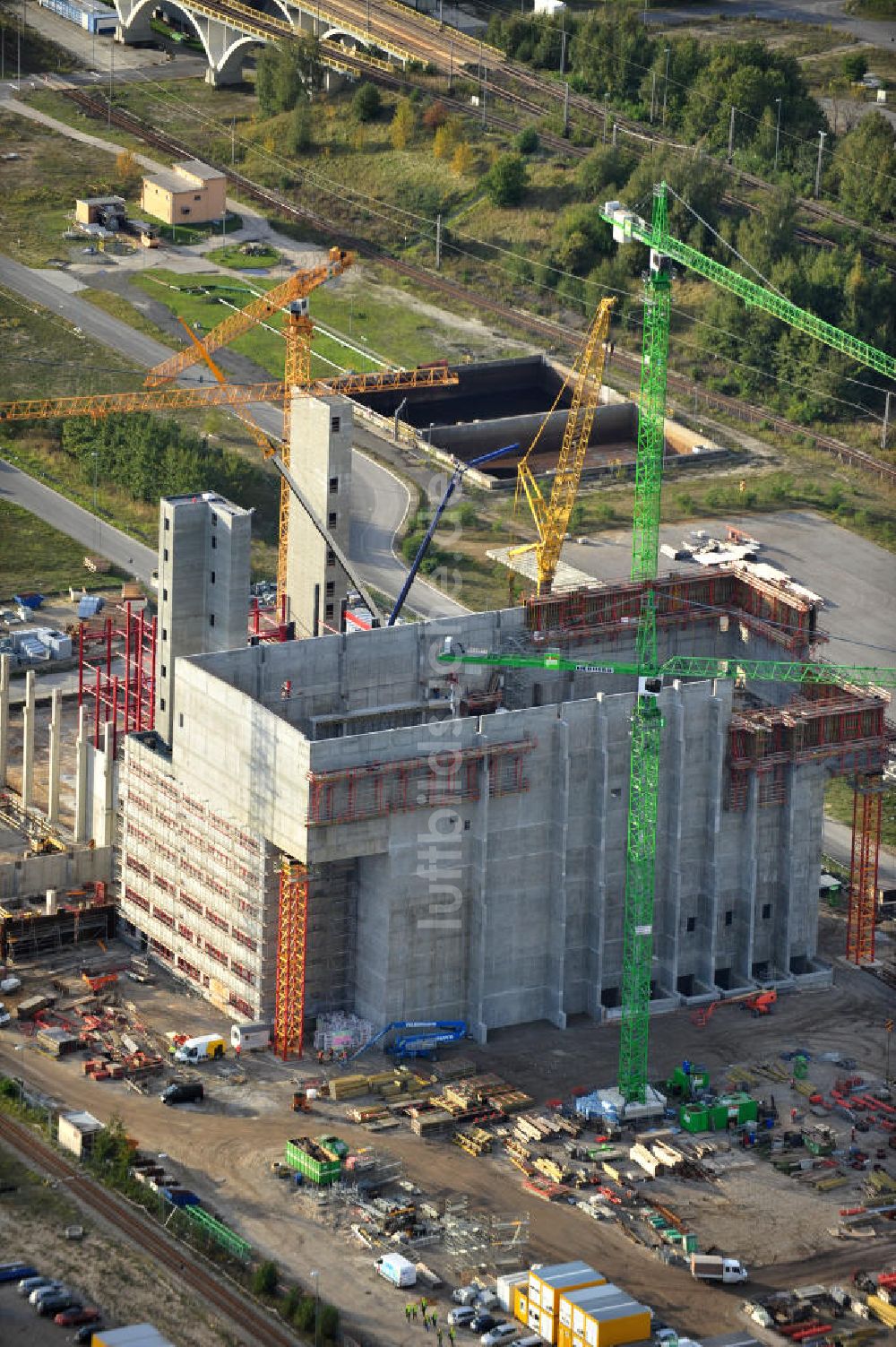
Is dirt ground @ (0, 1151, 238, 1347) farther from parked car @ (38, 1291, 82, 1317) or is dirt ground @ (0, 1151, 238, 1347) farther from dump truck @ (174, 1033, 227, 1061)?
dump truck @ (174, 1033, 227, 1061)

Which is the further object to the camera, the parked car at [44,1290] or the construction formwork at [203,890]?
the construction formwork at [203,890]

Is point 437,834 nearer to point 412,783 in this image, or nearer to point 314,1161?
point 412,783

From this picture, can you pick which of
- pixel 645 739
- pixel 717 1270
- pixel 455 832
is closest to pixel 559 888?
pixel 455 832

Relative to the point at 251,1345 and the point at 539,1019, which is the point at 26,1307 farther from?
the point at 539,1019

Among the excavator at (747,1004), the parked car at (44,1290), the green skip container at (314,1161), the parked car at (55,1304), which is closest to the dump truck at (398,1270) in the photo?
the green skip container at (314,1161)

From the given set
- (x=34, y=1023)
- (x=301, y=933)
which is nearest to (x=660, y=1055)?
(x=301, y=933)

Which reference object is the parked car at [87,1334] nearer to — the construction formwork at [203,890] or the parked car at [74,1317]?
the parked car at [74,1317]
